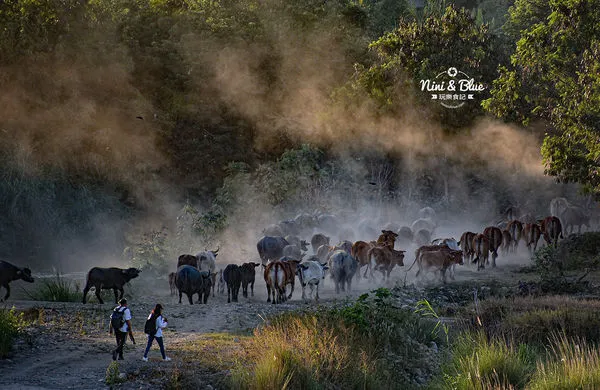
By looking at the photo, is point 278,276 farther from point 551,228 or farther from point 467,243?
point 551,228

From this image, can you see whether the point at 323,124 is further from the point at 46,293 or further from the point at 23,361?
the point at 23,361

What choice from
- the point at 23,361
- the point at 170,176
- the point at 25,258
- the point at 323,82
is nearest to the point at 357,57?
the point at 323,82

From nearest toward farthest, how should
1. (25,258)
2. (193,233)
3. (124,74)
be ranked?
(193,233) → (25,258) → (124,74)

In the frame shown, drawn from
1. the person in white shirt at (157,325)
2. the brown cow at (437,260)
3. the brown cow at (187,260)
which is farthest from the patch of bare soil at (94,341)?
the brown cow at (437,260)

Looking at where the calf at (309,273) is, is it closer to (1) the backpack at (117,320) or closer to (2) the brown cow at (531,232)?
(1) the backpack at (117,320)

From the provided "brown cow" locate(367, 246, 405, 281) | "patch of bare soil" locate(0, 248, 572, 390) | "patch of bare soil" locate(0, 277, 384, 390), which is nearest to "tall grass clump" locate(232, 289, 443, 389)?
"patch of bare soil" locate(0, 248, 572, 390)

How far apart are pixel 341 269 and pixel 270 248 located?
5.22 metres

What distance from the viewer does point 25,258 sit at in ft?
129

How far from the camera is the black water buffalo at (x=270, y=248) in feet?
104

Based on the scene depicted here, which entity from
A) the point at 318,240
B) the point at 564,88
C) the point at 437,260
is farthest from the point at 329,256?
the point at 564,88

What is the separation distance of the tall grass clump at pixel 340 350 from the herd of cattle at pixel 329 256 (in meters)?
7.79

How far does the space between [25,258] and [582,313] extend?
29.6m

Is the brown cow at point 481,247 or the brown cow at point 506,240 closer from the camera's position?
the brown cow at point 481,247

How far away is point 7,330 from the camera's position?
15.2 meters
